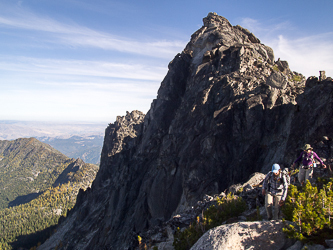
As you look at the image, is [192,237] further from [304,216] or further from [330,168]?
[330,168]

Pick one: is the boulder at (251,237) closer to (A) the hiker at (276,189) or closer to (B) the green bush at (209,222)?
(A) the hiker at (276,189)

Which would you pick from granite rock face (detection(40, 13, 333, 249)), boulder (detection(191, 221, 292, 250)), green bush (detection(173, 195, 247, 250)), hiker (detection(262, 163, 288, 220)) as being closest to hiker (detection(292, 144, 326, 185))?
hiker (detection(262, 163, 288, 220))

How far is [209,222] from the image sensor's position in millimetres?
16531

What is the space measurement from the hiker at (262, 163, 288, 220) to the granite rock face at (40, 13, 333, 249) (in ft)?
47.9

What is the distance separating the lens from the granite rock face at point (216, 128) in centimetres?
3275

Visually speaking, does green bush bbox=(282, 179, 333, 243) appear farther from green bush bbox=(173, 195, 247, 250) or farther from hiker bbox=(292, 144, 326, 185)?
green bush bbox=(173, 195, 247, 250)

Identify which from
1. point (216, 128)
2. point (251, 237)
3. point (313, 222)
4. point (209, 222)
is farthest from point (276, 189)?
point (216, 128)

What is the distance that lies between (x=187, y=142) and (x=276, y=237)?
40.1 metres

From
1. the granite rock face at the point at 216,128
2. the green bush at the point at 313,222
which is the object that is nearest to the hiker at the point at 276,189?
the green bush at the point at 313,222

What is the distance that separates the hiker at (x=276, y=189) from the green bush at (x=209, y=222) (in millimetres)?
5202

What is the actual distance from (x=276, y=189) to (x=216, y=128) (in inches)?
1242

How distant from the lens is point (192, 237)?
1596 cm

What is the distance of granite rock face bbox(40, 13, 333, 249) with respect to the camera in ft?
107

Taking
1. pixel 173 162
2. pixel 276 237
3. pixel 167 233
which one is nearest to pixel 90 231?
pixel 173 162
